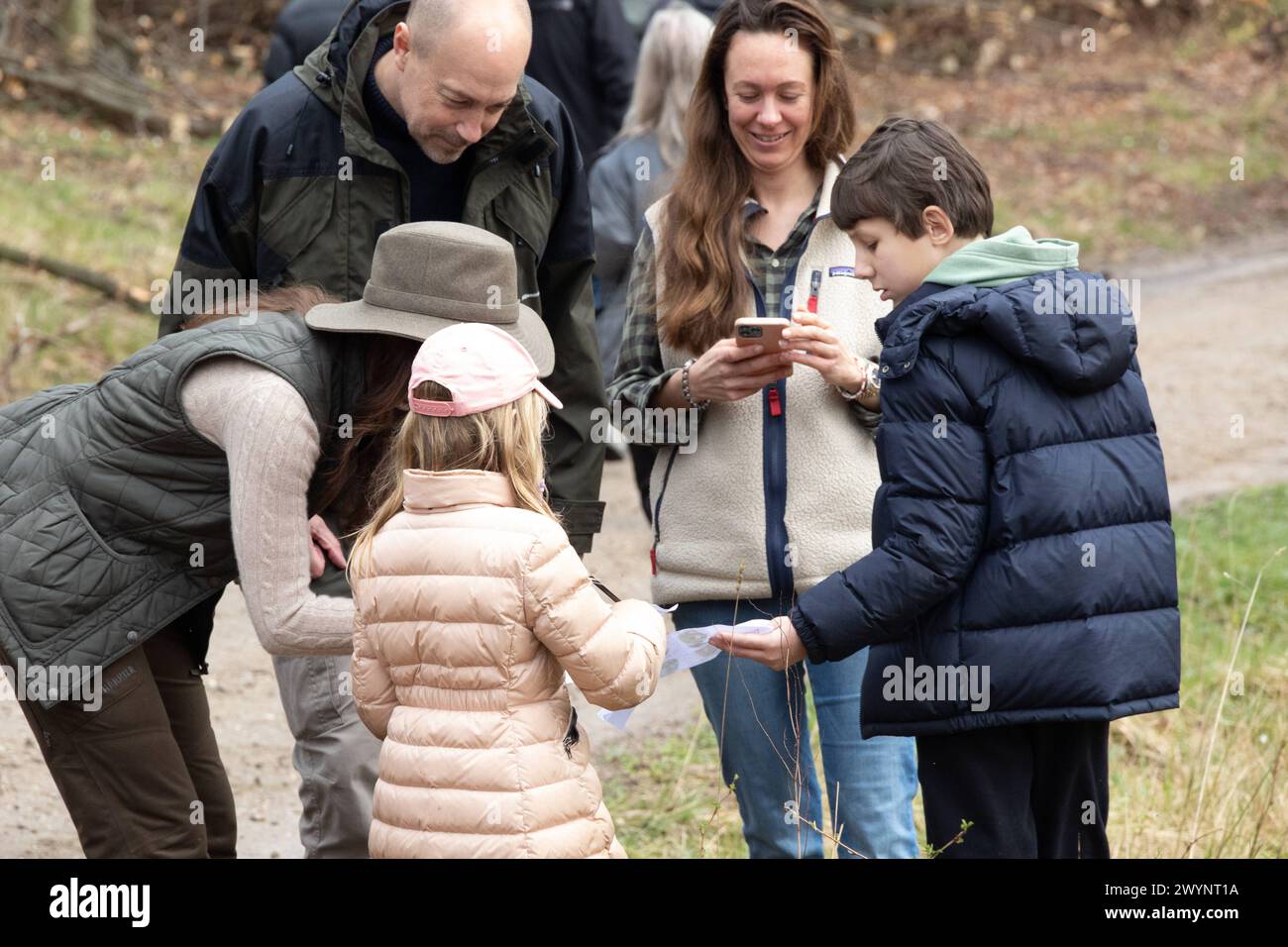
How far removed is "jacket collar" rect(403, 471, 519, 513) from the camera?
269 cm

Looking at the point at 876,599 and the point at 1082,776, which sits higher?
the point at 876,599

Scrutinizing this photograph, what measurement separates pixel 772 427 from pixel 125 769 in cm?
154

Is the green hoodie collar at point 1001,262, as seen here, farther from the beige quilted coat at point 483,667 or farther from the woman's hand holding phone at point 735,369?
the beige quilted coat at point 483,667

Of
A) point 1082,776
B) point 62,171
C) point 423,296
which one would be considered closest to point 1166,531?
point 1082,776

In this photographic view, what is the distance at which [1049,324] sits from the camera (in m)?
2.78

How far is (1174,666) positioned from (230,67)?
1319 centimetres

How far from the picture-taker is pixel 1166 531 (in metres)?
2.95

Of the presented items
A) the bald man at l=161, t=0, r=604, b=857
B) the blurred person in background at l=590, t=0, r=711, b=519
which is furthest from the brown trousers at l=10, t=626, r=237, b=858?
the blurred person in background at l=590, t=0, r=711, b=519

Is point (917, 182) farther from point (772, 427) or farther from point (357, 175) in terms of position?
point (357, 175)

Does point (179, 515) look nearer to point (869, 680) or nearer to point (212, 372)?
point (212, 372)

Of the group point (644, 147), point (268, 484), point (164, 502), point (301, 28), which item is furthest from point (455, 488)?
point (301, 28)

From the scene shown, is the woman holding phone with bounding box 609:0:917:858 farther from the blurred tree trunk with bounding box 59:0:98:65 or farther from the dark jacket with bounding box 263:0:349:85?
the blurred tree trunk with bounding box 59:0:98:65

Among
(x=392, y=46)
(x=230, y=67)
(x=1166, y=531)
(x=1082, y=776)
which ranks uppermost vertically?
(x=230, y=67)

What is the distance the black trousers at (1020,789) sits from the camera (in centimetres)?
296
